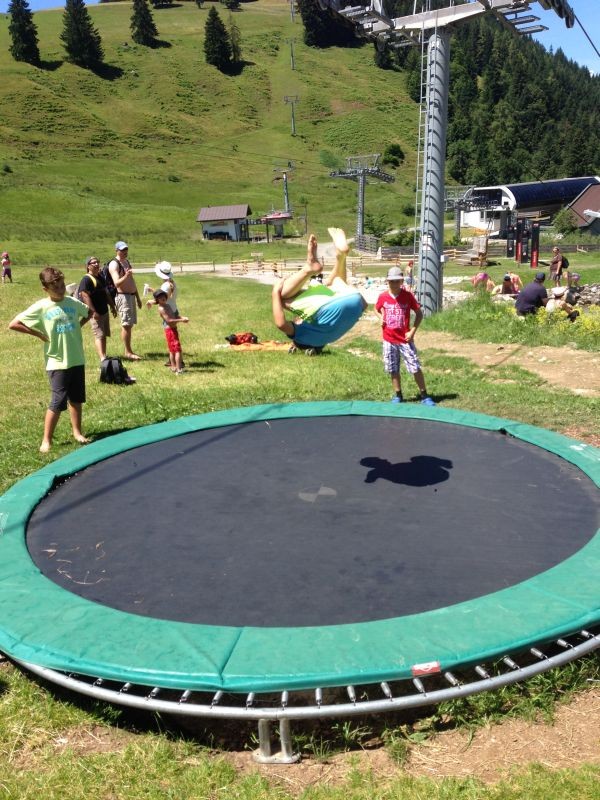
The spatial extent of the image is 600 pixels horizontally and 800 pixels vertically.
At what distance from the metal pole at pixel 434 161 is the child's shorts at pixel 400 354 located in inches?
183

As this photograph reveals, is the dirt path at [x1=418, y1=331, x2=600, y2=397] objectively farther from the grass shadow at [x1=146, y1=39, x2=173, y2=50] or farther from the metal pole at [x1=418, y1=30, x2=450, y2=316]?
the grass shadow at [x1=146, y1=39, x2=173, y2=50]

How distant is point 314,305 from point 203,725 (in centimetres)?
203

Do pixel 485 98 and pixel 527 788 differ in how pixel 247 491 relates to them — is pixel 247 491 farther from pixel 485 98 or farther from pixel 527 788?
pixel 485 98

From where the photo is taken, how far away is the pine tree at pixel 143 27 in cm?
8762

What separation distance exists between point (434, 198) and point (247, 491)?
745cm

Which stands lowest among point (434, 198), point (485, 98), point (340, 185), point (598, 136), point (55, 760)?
point (55, 760)

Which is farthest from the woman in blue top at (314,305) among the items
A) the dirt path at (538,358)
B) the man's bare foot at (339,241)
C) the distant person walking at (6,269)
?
the distant person walking at (6,269)

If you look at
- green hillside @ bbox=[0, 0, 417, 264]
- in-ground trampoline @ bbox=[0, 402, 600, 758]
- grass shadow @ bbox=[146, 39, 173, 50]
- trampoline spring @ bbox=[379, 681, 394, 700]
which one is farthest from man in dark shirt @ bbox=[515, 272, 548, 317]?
grass shadow @ bbox=[146, 39, 173, 50]

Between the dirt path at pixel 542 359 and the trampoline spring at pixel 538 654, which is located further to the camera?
the dirt path at pixel 542 359

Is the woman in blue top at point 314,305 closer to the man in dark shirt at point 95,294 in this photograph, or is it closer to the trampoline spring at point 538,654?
the trampoline spring at point 538,654

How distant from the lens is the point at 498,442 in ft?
16.2

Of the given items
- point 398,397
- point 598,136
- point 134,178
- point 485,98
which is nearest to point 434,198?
point 398,397

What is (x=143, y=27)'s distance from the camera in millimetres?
89438

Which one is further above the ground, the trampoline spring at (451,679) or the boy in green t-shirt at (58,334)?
the boy in green t-shirt at (58,334)
